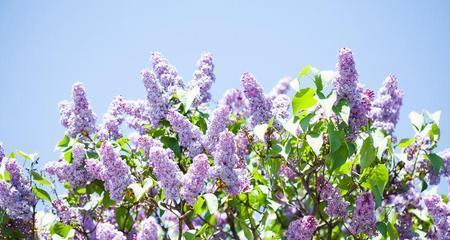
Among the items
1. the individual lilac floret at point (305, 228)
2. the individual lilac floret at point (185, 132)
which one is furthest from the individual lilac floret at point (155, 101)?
the individual lilac floret at point (305, 228)

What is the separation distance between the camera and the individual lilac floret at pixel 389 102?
5430mm

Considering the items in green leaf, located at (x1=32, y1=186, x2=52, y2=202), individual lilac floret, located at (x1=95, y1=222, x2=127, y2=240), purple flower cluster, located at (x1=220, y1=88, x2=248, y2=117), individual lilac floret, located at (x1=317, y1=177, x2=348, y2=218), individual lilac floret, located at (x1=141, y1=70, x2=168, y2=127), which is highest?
purple flower cluster, located at (x1=220, y1=88, x2=248, y2=117)

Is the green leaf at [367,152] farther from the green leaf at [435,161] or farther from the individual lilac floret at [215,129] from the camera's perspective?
the individual lilac floret at [215,129]

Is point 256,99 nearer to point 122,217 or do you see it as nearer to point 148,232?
point 148,232

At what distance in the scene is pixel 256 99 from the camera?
4.25 meters

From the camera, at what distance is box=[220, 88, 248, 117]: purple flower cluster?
665 cm

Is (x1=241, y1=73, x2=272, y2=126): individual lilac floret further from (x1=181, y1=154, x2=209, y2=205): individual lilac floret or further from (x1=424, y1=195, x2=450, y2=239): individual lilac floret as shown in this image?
(x1=424, y1=195, x2=450, y2=239): individual lilac floret

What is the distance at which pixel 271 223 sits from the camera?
5520 millimetres

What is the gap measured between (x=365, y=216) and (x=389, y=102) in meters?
1.76

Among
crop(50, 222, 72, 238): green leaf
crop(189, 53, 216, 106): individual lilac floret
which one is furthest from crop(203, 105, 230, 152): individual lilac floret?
crop(50, 222, 72, 238): green leaf

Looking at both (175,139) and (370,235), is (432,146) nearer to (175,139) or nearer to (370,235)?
(370,235)

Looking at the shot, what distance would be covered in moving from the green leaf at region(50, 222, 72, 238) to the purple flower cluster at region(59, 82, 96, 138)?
0.79 metres

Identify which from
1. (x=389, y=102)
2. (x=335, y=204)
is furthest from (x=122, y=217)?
(x=389, y=102)

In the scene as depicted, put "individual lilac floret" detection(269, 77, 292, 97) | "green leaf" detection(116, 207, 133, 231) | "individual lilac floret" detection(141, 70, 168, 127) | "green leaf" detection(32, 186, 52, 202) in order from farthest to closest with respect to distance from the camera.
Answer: "individual lilac floret" detection(269, 77, 292, 97), "green leaf" detection(116, 207, 133, 231), "individual lilac floret" detection(141, 70, 168, 127), "green leaf" detection(32, 186, 52, 202)
